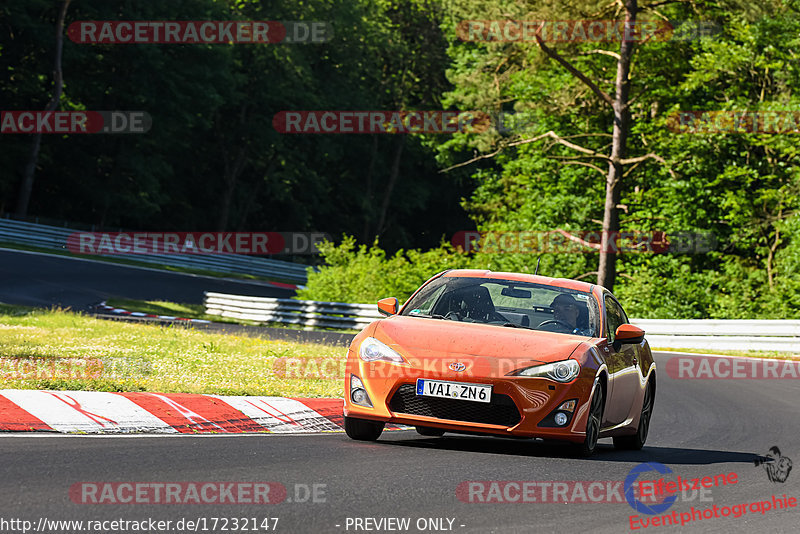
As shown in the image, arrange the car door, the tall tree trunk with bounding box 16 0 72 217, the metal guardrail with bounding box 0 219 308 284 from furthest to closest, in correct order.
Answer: the tall tree trunk with bounding box 16 0 72 217, the metal guardrail with bounding box 0 219 308 284, the car door

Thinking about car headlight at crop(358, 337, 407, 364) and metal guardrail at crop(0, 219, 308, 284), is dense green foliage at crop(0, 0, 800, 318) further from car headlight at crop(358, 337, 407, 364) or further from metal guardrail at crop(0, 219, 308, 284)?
car headlight at crop(358, 337, 407, 364)

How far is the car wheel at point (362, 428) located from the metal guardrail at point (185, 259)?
1632 inches

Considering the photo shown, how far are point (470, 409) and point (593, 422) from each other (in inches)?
43.8

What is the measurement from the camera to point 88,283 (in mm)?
37781

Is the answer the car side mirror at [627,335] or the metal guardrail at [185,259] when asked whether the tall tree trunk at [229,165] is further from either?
the car side mirror at [627,335]

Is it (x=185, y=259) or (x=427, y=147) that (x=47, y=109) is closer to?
(x=185, y=259)

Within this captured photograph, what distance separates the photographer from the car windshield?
32.5 ft

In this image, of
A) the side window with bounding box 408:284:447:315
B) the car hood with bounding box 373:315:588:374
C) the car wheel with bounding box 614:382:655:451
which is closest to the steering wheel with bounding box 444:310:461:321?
the side window with bounding box 408:284:447:315

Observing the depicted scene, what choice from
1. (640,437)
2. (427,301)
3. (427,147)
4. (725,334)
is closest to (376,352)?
(427,301)

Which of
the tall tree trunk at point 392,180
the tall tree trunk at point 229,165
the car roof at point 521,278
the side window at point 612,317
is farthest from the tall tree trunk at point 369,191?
the car roof at point 521,278

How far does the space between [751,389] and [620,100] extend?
18.1 m

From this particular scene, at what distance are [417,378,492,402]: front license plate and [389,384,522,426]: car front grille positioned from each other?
36mm

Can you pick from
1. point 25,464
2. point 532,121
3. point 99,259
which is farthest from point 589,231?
point 25,464

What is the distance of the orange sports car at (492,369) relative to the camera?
873 centimetres
